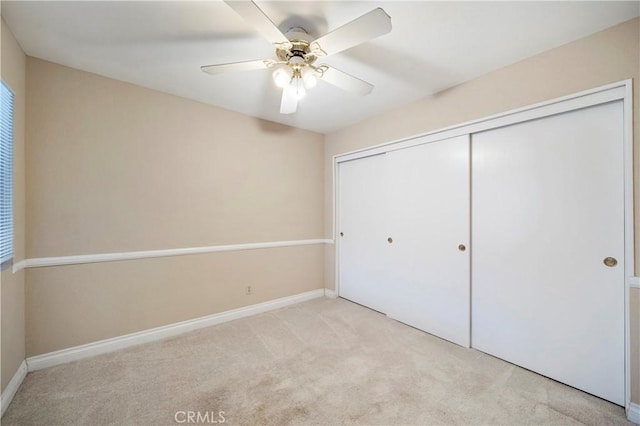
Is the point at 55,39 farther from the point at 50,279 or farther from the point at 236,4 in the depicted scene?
the point at 50,279

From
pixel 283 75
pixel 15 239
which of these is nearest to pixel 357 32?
pixel 283 75

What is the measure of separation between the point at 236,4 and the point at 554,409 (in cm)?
291

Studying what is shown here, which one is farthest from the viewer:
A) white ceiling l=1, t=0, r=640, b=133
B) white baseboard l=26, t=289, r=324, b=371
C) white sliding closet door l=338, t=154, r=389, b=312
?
white sliding closet door l=338, t=154, r=389, b=312

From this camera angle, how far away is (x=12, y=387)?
173 cm

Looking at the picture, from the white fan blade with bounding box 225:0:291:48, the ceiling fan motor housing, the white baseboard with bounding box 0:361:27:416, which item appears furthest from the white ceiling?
the white baseboard with bounding box 0:361:27:416

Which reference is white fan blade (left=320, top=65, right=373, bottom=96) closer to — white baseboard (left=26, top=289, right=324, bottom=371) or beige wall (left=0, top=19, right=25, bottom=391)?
beige wall (left=0, top=19, right=25, bottom=391)

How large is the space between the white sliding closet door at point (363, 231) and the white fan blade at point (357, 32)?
1873 millimetres

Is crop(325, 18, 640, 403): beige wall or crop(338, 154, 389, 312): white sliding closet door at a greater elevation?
crop(325, 18, 640, 403): beige wall

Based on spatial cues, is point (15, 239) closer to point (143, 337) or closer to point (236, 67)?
point (143, 337)

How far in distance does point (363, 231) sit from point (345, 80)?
204 centimetres

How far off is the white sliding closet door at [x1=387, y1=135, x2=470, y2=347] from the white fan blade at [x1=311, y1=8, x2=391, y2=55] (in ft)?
5.02

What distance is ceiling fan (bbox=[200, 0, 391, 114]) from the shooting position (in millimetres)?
1222

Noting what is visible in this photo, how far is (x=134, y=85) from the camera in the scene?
7.92ft

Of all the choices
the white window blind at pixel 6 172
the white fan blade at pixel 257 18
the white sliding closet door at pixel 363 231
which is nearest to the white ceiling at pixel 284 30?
the white fan blade at pixel 257 18
